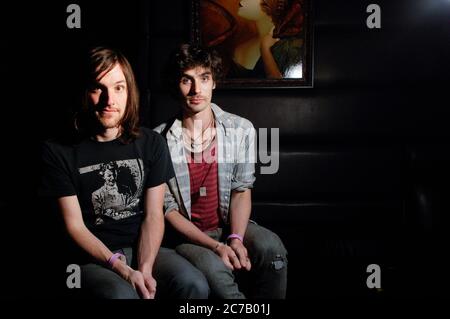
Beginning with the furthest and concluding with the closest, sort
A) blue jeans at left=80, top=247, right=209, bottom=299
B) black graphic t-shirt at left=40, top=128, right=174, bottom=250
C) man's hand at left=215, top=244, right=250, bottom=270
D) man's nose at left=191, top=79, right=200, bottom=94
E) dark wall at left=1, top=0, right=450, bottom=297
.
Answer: dark wall at left=1, top=0, right=450, bottom=297, man's nose at left=191, top=79, right=200, bottom=94, man's hand at left=215, top=244, right=250, bottom=270, black graphic t-shirt at left=40, top=128, right=174, bottom=250, blue jeans at left=80, top=247, right=209, bottom=299

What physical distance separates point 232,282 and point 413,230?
2.49ft

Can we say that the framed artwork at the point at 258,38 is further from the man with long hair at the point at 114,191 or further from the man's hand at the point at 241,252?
the man's hand at the point at 241,252

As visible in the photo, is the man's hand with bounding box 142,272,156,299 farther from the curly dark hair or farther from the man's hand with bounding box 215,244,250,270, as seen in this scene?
the curly dark hair

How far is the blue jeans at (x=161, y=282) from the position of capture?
135 centimetres

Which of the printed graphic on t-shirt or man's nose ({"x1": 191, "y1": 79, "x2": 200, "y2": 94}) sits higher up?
man's nose ({"x1": 191, "y1": 79, "x2": 200, "y2": 94})

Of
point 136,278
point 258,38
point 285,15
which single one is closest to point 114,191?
point 136,278

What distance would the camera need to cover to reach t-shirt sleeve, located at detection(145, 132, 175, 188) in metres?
1.58

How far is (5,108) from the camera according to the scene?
218 centimetres

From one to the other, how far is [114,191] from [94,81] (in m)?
0.40

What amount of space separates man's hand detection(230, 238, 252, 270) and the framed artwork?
91 cm

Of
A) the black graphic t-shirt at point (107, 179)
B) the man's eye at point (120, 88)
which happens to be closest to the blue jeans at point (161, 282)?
the black graphic t-shirt at point (107, 179)

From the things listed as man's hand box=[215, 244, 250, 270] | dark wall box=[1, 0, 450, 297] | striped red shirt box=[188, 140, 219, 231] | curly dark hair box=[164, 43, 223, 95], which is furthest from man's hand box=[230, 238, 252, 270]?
curly dark hair box=[164, 43, 223, 95]

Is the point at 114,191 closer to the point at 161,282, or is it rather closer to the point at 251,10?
the point at 161,282

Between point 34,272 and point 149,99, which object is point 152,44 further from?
point 34,272
